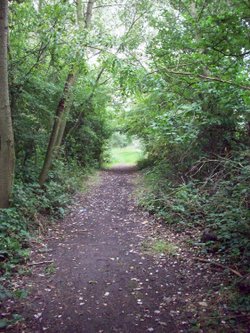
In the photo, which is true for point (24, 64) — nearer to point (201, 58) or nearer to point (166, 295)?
point (201, 58)

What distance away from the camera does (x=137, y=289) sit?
413 cm

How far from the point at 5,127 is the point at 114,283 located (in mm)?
3626

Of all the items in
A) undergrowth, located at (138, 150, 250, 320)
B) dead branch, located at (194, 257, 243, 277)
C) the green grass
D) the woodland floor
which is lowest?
the green grass

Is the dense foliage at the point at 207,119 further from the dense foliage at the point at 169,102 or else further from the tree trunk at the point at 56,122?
the tree trunk at the point at 56,122

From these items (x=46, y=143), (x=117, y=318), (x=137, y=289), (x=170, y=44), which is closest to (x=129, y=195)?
(x=46, y=143)

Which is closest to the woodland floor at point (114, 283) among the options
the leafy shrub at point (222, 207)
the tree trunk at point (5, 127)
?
the leafy shrub at point (222, 207)

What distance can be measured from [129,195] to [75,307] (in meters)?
6.92

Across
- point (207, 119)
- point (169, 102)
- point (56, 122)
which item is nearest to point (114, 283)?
point (207, 119)

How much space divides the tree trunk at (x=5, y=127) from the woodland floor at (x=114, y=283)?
1364mm

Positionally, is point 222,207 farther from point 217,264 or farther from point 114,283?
point 114,283

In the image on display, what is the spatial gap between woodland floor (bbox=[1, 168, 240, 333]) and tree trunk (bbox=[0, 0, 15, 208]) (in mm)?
1364

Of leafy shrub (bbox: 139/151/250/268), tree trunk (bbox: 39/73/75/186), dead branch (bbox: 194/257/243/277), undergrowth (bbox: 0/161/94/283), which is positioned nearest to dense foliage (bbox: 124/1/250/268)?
leafy shrub (bbox: 139/151/250/268)

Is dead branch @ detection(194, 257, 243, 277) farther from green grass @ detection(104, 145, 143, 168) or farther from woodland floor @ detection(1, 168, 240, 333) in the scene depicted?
green grass @ detection(104, 145, 143, 168)

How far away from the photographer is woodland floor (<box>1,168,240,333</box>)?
3.38 metres
